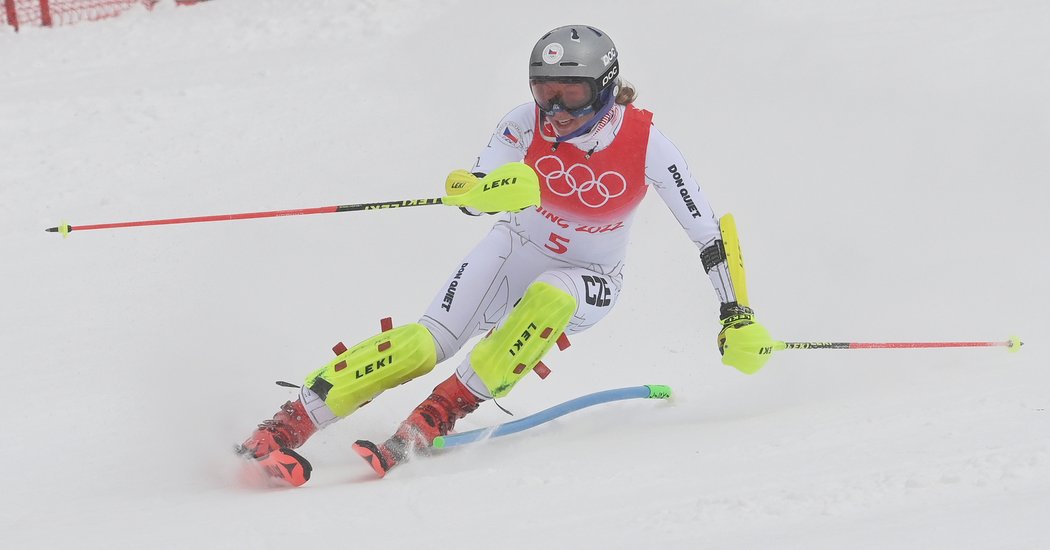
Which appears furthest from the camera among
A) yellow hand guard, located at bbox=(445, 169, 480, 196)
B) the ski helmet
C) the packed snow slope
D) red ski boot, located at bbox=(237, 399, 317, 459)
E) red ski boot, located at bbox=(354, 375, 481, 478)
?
yellow hand guard, located at bbox=(445, 169, 480, 196)

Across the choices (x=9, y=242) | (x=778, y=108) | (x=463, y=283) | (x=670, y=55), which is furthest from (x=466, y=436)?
(x=670, y=55)

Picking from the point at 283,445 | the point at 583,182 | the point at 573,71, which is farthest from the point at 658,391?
the point at 283,445

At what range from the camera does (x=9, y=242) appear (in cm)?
764

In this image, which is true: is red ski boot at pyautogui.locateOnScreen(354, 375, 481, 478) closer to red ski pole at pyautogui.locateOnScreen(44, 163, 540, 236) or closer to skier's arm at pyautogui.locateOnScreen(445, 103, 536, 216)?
red ski pole at pyautogui.locateOnScreen(44, 163, 540, 236)

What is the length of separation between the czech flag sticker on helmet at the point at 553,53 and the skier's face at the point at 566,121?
20 cm

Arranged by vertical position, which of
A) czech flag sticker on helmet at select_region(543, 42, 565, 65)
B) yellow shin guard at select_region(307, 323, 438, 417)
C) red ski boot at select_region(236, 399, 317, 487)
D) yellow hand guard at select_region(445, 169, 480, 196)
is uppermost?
czech flag sticker on helmet at select_region(543, 42, 565, 65)

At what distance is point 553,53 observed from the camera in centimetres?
432

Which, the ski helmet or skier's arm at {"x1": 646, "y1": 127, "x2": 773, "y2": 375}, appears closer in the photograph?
the ski helmet

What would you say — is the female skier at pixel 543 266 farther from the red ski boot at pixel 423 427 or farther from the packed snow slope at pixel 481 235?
the packed snow slope at pixel 481 235

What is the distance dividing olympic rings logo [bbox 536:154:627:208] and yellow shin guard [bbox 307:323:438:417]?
808 mm

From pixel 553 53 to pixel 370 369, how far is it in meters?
1.35

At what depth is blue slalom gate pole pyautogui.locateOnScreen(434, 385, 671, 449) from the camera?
4379mm

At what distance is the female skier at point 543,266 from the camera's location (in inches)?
171

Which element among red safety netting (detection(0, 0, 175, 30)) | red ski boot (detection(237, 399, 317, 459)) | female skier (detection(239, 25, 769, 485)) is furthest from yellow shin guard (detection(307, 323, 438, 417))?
red safety netting (detection(0, 0, 175, 30))
